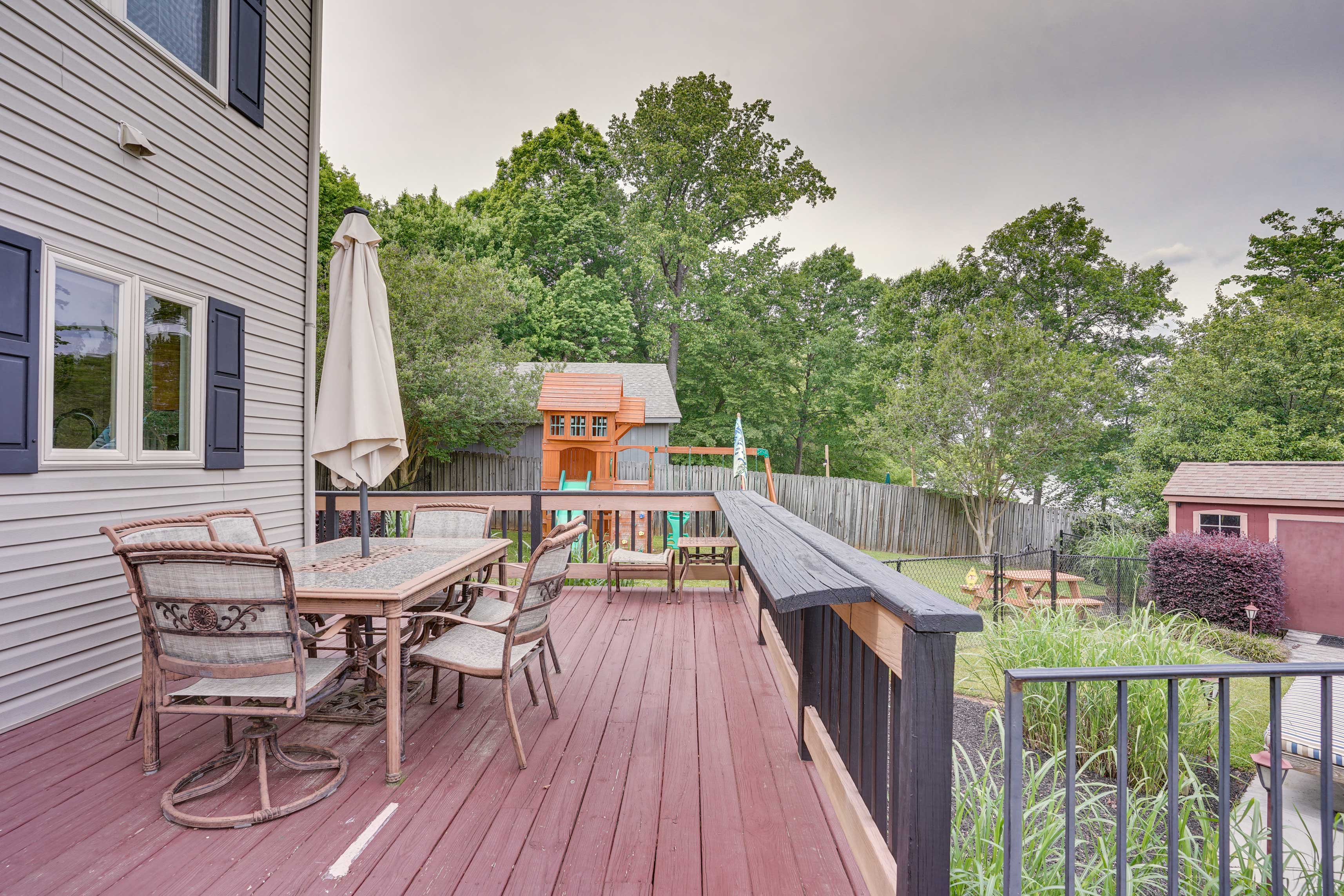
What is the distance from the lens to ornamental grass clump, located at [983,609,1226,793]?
3.42m

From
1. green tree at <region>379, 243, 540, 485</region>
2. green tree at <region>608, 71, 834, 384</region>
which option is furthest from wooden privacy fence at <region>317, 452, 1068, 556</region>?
green tree at <region>608, 71, 834, 384</region>

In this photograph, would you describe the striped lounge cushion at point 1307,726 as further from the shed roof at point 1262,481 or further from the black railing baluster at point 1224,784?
the shed roof at point 1262,481

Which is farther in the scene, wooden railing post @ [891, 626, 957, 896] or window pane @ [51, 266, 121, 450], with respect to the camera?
window pane @ [51, 266, 121, 450]

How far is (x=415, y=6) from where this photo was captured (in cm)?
1110

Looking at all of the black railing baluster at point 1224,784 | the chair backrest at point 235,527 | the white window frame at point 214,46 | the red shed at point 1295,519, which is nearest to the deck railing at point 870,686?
the black railing baluster at point 1224,784

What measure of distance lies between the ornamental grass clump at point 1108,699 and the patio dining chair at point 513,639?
2.72 meters

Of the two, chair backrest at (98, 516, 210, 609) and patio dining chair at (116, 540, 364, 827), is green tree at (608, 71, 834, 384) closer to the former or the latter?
chair backrest at (98, 516, 210, 609)

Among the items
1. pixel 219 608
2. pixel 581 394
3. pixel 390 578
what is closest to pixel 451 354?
pixel 581 394

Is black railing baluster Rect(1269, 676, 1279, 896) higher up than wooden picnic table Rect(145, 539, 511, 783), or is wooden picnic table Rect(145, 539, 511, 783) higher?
wooden picnic table Rect(145, 539, 511, 783)

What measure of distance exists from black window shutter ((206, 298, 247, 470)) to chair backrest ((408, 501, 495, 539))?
1.20m

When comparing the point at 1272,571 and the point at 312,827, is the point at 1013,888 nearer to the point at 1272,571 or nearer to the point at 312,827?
the point at 312,827

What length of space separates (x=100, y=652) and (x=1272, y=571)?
46.0 ft

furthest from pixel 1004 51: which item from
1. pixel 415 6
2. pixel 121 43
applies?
pixel 121 43

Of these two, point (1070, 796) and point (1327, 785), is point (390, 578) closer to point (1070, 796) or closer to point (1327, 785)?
point (1070, 796)
